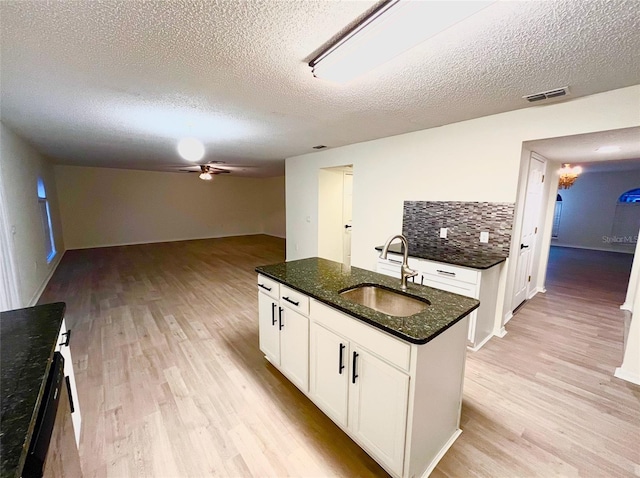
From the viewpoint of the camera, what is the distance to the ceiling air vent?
2.11m

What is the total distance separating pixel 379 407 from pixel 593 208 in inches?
399

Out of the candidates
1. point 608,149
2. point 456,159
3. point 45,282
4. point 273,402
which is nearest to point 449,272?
point 456,159

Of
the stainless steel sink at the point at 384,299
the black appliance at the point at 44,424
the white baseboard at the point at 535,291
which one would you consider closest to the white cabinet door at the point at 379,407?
the stainless steel sink at the point at 384,299

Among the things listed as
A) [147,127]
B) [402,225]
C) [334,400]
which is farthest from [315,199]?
[334,400]

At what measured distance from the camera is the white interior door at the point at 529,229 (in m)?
3.21

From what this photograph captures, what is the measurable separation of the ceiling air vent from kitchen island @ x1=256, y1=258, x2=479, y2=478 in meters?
1.85

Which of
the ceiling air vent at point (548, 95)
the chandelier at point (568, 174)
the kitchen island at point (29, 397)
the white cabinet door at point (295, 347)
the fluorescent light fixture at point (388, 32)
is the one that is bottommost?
the white cabinet door at point (295, 347)

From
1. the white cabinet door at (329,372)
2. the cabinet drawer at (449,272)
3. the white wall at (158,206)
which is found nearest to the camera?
the white cabinet door at (329,372)

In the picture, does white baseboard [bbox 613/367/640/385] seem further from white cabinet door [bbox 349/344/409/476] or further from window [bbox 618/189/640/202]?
window [bbox 618/189/640/202]

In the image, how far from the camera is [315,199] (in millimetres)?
5379

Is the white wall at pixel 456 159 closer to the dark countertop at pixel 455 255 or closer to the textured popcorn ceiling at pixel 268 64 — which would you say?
the textured popcorn ceiling at pixel 268 64

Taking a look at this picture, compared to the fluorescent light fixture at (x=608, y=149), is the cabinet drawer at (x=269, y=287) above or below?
below

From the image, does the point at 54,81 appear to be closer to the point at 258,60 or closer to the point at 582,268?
the point at 258,60

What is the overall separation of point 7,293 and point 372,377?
150 inches
